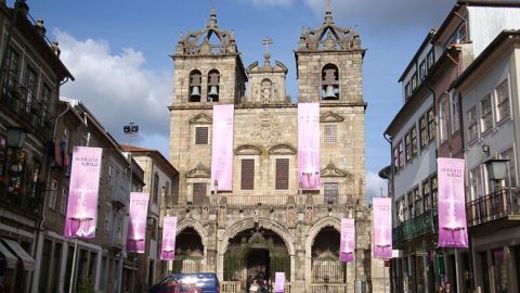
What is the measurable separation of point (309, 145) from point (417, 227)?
2154 centimetres

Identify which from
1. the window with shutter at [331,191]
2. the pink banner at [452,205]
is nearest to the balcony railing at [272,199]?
the window with shutter at [331,191]

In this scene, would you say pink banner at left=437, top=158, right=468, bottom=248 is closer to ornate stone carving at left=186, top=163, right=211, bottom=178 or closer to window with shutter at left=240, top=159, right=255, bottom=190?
window with shutter at left=240, top=159, right=255, bottom=190

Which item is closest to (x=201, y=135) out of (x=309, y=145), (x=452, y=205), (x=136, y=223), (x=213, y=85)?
(x=213, y=85)

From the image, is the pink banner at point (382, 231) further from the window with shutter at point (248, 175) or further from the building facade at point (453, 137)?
the window with shutter at point (248, 175)

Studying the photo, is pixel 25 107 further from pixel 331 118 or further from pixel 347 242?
pixel 331 118

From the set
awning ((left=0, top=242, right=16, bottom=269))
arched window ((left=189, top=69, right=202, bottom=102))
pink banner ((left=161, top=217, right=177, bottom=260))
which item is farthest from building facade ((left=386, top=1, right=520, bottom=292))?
arched window ((left=189, top=69, right=202, bottom=102))

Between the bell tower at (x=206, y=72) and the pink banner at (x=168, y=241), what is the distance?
15.7 m

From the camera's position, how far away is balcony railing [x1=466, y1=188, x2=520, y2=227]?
1605 centimetres

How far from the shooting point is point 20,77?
20500mm

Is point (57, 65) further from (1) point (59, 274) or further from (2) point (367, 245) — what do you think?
(2) point (367, 245)

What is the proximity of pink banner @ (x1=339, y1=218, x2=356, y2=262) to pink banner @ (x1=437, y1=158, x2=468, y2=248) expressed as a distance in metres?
16.9

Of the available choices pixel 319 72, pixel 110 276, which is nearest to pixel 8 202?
pixel 110 276

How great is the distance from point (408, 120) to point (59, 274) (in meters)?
17.4

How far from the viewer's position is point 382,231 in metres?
26.6
